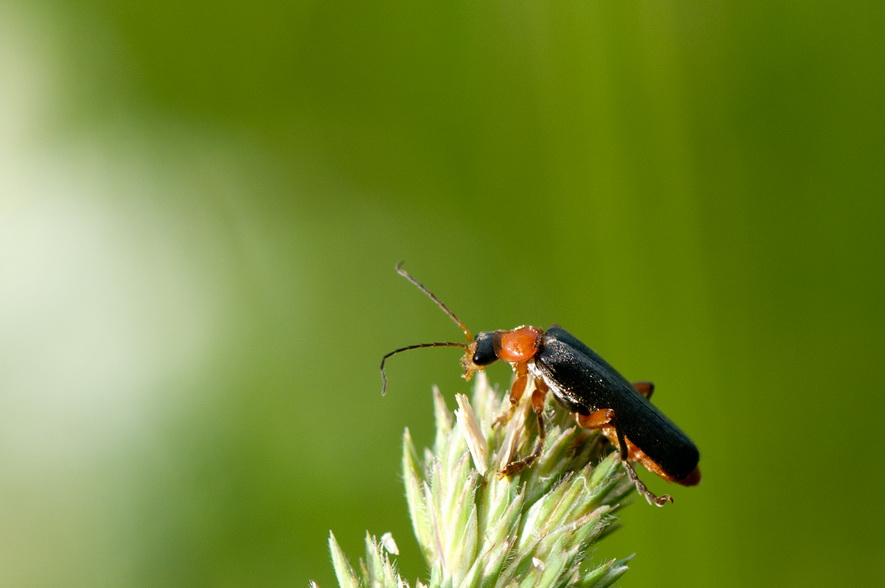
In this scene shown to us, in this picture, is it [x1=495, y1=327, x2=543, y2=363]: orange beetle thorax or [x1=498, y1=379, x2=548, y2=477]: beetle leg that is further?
[x1=495, y1=327, x2=543, y2=363]: orange beetle thorax

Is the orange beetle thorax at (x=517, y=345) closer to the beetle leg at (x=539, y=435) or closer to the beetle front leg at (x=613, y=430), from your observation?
the beetle leg at (x=539, y=435)

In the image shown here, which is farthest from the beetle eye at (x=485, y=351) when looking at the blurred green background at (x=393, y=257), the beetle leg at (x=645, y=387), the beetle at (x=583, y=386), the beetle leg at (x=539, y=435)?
the blurred green background at (x=393, y=257)

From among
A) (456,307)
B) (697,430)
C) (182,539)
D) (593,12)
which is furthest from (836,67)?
(182,539)

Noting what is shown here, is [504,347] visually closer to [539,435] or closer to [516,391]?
[516,391]

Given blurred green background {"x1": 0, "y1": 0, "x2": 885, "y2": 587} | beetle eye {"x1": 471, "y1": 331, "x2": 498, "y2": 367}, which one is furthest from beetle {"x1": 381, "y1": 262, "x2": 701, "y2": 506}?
blurred green background {"x1": 0, "y1": 0, "x2": 885, "y2": 587}

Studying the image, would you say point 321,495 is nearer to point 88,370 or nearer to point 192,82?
point 88,370

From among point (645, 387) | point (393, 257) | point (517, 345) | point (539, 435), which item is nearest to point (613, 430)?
point (539, 435)

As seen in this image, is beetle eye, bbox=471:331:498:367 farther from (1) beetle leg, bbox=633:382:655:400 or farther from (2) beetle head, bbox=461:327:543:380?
(1) beetle leg, bbox=633:382:655:400
